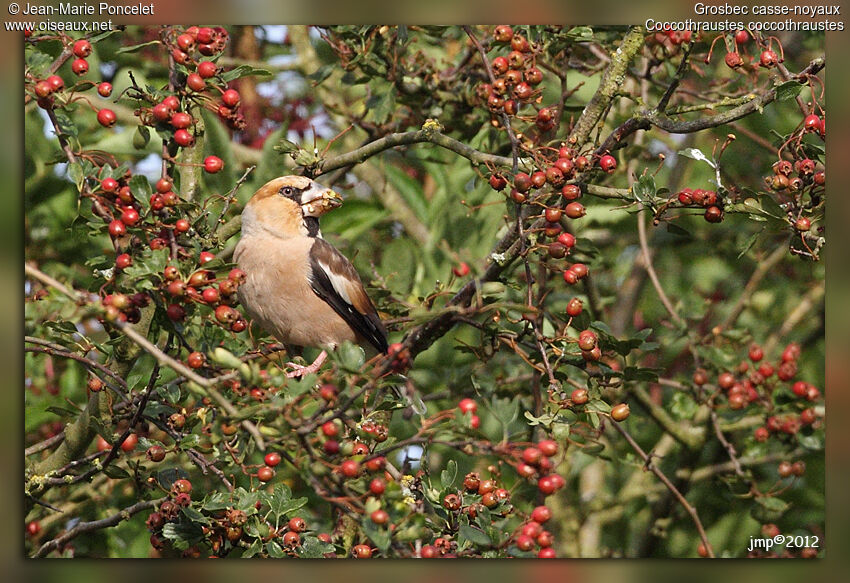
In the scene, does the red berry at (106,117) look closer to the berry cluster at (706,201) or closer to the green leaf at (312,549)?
the green leaf at (312,549)

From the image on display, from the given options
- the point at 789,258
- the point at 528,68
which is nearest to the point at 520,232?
the point at 528,68

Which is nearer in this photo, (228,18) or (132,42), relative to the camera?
(228,18)

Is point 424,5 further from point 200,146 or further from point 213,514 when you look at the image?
point 213,514

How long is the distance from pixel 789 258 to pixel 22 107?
4.30m

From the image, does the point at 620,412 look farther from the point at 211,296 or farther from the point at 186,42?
the point at 186,42

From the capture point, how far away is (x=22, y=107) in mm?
3455

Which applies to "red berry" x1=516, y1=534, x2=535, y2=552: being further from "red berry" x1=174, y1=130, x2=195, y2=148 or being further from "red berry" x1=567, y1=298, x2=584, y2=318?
"red berry" x1=174, y1=130, x2=195, y2=148

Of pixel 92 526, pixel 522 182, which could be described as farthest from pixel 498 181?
pixel 92 526

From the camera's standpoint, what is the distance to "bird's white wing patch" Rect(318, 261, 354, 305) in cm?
437

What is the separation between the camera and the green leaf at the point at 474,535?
277 centimetres

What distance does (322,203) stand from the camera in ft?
14.5

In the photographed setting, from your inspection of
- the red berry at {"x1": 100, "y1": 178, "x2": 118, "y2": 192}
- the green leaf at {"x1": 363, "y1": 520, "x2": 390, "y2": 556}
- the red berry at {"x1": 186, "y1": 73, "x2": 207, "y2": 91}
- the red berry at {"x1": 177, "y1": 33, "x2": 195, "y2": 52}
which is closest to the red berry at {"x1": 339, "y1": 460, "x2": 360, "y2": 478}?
the green leaf at {"x1": 363, "y1": 520, "x2": 390, "y2": 556}

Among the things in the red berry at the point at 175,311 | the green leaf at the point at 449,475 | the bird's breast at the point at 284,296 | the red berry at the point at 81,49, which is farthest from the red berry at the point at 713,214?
the red berry at the point at 81,49

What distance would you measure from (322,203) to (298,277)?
1.21 ft
